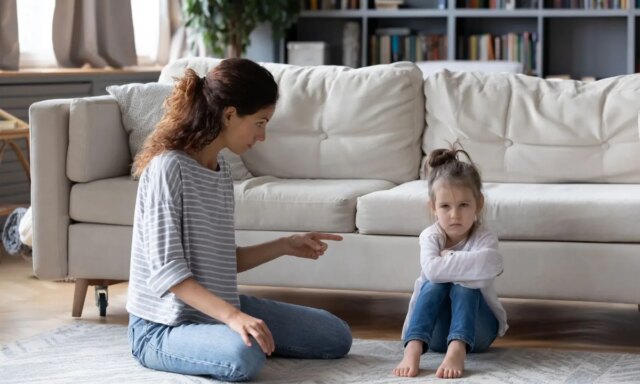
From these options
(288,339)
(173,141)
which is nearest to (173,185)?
(173,141)

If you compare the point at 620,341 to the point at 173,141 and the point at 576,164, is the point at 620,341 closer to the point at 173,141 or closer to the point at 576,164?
the point at 576,164

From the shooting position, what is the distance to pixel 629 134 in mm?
3678

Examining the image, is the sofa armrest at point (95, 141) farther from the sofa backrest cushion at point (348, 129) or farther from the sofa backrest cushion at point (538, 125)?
the sofa backrest cushion at point (538, 125)

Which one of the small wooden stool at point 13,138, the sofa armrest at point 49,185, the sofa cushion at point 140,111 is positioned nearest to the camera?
the sofa armrest at point 49,185

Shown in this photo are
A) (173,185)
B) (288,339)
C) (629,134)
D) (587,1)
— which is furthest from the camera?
(587,1)

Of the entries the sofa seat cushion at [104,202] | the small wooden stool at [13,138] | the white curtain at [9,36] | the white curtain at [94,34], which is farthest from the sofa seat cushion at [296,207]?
the white curtain at [94,34]

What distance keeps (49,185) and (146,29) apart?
317cm

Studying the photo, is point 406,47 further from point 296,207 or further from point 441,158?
point 441,158

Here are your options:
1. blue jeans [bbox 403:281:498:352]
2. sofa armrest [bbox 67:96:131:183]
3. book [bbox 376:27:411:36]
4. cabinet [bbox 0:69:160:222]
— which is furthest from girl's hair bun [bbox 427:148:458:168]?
book [bbox 376:27:411:36]

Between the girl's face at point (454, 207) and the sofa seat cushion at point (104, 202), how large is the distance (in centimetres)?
101

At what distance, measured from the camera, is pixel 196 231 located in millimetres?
2805

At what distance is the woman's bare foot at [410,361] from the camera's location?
286 centimetres

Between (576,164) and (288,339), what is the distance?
121 cm

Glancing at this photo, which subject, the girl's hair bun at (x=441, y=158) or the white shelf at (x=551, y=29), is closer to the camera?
the girl's hair bun at (x=441, y=158)
